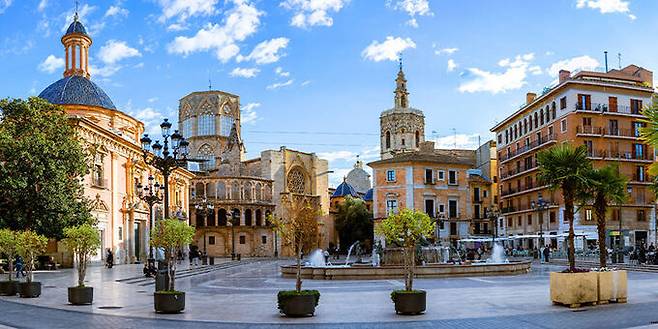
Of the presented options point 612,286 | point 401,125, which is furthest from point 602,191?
point 401,125

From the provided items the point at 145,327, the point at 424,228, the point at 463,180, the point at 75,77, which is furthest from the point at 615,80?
the point at 145,327

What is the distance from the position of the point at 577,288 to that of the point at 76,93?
44012 millimetres

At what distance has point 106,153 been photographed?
45.8 m

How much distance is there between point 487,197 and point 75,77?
45119 mm

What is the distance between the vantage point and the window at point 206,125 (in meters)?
96.4

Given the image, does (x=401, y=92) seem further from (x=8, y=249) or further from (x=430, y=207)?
(x=8, y=249)

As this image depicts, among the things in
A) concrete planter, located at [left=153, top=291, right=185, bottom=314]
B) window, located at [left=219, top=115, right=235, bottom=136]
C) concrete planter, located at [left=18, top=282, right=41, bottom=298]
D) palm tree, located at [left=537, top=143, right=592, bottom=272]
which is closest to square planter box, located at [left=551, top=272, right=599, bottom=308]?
concrete planter, located at [left=153, top=291, right=185, bottom=314]

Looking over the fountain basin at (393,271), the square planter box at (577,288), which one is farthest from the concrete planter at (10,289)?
the square planter box at (577,288)

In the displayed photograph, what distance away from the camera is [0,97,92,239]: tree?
33.5 meters

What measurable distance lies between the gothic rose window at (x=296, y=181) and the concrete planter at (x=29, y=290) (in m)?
70.0

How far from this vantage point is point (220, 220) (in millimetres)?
81812

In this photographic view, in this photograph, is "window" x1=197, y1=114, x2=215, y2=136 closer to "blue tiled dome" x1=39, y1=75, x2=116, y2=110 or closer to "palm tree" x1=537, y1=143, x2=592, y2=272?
"blue tiled dome" x1=39, y1=75, x2=116, y2=110

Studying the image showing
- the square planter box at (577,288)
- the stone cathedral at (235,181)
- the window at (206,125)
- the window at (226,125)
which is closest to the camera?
the square planter box at (577,288)

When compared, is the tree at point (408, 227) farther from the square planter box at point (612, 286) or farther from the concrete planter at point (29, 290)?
the concrete planter at point (29, 290)
